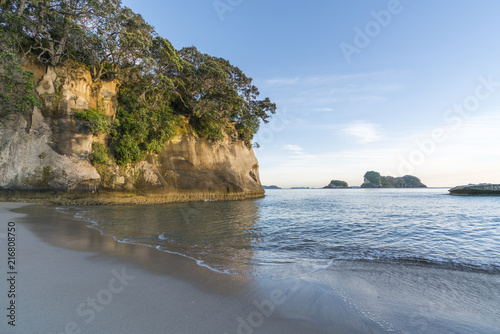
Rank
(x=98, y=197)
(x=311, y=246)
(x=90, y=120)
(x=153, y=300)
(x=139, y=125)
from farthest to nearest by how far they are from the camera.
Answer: (x=139, y=125) < (x=90, y=120) < (x=98, y=197) < (x=311, y=246) < (x=153, y=300)

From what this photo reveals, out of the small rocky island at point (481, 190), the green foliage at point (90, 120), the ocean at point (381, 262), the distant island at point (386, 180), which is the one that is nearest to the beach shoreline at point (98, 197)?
the green foliage at point (90, 120)

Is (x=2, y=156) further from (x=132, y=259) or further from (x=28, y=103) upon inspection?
(x=132, y=259)

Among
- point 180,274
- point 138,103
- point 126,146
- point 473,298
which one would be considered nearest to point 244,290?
point 180,274

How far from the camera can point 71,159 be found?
19.1 metres

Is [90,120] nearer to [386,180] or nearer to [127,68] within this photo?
[127,68]

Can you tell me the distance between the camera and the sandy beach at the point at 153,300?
237 cm

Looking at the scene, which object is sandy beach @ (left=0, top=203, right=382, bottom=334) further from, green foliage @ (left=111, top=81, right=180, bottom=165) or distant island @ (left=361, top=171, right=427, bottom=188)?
distant island @ (left=361, top=171, right=427, bottom=188)

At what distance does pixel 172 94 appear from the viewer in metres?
29.0

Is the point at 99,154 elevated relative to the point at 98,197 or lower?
elevated

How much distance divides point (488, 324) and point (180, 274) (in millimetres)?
4367

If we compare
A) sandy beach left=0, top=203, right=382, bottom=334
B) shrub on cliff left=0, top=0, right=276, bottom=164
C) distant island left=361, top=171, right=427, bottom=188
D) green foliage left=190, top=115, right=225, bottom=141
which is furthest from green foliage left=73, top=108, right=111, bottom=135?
distant island left=361, top=171, right=427, bottom=188

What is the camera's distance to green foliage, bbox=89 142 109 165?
2034 cm

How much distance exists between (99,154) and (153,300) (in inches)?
851

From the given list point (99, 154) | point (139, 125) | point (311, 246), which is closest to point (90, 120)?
point (99, 154)
